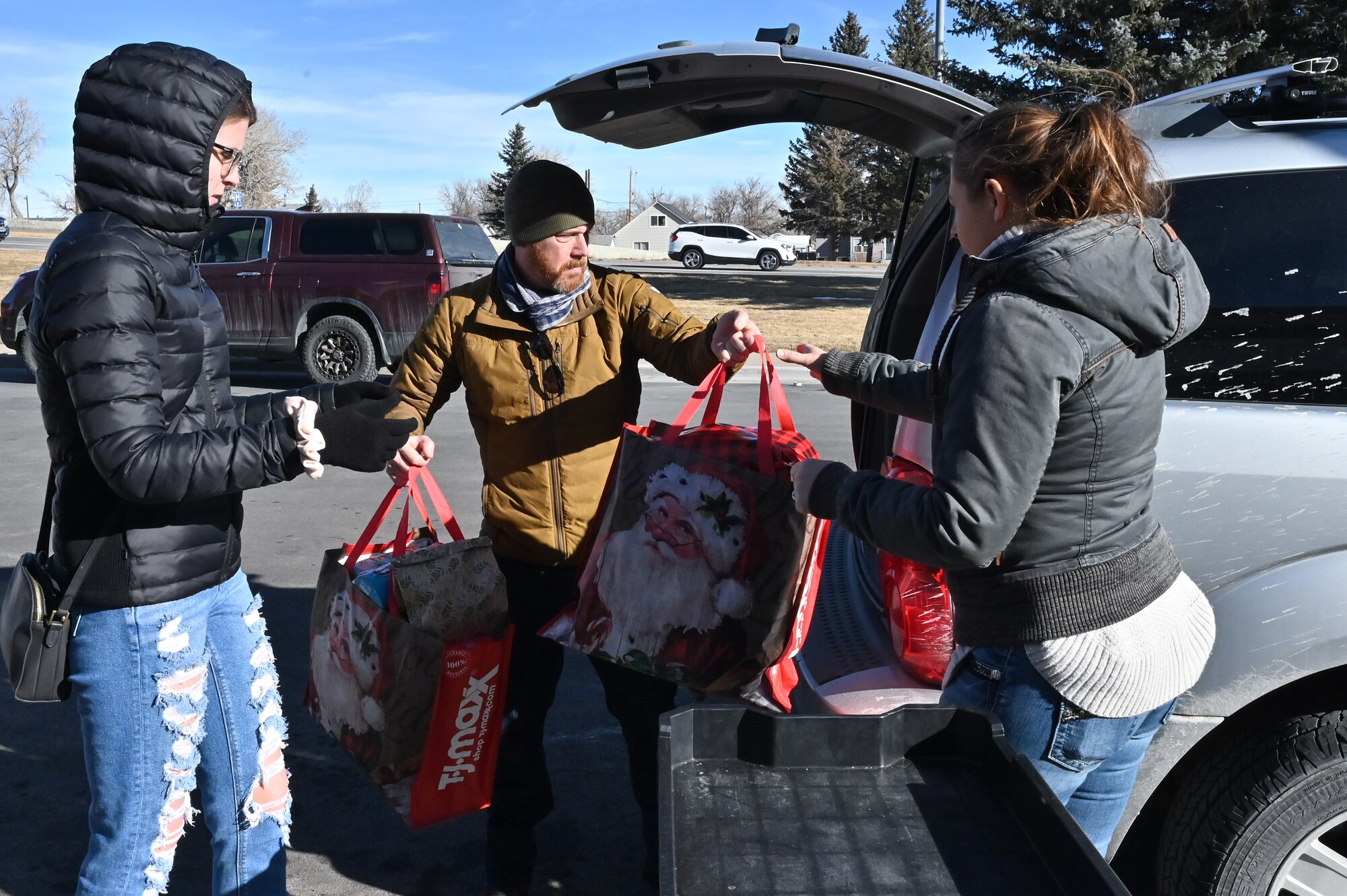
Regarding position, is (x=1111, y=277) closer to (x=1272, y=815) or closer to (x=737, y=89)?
(x=737, y=89)

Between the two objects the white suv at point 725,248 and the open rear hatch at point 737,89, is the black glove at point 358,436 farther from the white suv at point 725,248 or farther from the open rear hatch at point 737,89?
the white suv at point 725,248

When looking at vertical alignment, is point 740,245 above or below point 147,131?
above

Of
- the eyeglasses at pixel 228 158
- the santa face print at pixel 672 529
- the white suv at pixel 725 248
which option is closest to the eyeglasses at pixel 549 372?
the santa face print at pixel 672 529

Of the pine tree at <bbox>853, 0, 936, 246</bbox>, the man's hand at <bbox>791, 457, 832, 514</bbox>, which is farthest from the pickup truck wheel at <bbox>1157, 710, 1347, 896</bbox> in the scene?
the pine tree at <bbox>853, 0, 936, 246</bbox>

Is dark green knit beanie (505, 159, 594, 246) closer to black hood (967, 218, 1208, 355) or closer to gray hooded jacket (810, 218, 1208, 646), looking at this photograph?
gray hooded jacket (810, 218, 1208, 646)

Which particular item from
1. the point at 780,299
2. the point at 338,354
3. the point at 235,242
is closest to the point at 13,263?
the point at 780,299

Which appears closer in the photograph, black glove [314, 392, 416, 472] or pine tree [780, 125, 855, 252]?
black glove [314, 392, 416, 472]

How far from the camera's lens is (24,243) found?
151ft

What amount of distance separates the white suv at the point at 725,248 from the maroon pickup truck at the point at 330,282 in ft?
97.6

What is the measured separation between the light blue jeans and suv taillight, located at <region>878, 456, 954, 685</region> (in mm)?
530

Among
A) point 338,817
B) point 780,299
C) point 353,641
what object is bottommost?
point 338,817

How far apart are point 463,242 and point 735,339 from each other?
1134 centimetres

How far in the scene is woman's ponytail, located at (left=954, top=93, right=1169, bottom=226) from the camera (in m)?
1.81

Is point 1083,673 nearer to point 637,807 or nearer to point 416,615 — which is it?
point 416,615
